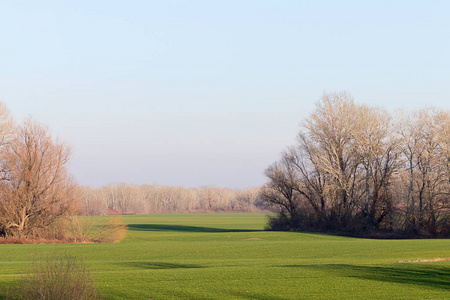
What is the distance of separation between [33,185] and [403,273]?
122ft

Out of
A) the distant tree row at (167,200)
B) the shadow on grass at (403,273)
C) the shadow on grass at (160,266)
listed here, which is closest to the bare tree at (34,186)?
the shadow on grass at (160,266)

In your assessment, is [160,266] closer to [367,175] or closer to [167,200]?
[367,175]

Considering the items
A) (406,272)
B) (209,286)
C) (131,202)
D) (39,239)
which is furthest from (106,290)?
(131,202)

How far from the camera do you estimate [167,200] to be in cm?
17675

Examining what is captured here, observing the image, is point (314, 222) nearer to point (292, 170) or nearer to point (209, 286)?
point (292, 170)

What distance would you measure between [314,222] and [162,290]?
4430 cm

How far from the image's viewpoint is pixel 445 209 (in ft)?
160

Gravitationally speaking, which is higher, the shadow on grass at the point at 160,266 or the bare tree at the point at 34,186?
the bare tree at the point at 34,186

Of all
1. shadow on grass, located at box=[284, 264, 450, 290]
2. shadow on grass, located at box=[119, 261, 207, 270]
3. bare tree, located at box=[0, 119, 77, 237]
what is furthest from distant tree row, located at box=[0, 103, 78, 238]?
shadow on grass, located at box=[284, 264, 450, 290]

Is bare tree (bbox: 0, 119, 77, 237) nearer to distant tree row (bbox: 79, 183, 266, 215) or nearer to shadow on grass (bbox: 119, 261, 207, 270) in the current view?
shadow on grass (bbox: 119, 261, 207, 270)

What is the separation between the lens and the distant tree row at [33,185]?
4475 centimetres

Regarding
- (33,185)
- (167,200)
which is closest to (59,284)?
(33,185)

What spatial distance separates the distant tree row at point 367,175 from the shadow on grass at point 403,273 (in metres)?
32.4

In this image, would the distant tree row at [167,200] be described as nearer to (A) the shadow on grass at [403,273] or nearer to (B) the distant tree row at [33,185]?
(B) the distant tree row at [33,185]
